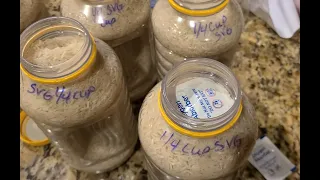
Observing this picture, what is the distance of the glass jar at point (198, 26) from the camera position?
49cm

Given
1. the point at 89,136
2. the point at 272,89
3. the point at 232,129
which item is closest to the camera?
the point at 232,129

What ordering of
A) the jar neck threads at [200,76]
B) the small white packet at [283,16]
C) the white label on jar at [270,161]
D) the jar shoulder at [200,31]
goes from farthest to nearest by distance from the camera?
the small white packet at [283,16]
the white label on jar at [270,161]
the jar shoulder at [200,31]
the jar neck threads at [200,76]

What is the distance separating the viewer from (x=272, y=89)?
695mm

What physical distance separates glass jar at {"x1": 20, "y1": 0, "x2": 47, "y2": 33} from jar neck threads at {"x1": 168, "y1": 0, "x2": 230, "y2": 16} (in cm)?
24

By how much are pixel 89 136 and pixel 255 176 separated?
10.8 inches

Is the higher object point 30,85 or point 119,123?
point 30,85

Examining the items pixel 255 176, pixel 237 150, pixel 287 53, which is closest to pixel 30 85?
pixel 237 150

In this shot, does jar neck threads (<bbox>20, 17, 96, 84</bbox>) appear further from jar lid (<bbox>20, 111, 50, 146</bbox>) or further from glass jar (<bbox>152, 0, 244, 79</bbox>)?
jar lid (<bbox>20, 111, 50, 146</bbox>)

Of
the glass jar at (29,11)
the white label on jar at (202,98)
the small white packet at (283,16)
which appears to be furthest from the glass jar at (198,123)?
the small white packet at (283,16)

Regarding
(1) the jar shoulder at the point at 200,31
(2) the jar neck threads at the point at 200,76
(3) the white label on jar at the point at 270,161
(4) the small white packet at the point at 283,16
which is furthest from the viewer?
(4) the small white packet at the point at 283,16

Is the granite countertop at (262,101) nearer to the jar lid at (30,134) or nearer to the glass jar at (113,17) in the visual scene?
the jar lid at (30,134)

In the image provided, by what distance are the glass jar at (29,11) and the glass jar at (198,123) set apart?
258 millimetres

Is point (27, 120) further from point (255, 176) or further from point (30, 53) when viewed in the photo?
point (255, 176)

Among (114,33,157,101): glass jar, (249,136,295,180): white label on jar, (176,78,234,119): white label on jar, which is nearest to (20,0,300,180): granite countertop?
(249,136,295,180): white label on jar
